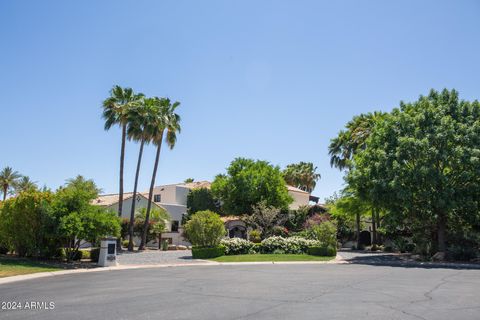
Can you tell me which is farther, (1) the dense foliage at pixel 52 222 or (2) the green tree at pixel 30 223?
(2) the green tree at pixel 30 223

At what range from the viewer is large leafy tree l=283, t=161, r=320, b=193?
2933 inches

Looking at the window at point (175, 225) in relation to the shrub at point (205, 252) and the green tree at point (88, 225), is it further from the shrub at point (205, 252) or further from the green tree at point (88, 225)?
the green tree at point (88, 225)

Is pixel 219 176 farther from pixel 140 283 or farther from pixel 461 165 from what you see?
pixel 140 283

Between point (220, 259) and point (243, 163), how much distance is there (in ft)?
73.0

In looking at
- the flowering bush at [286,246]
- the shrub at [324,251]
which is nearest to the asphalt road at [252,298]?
the shrub at [324,251]

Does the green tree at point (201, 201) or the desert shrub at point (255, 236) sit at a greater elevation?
the green tree at point (201, 201)

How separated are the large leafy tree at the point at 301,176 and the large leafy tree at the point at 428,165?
42787 mm

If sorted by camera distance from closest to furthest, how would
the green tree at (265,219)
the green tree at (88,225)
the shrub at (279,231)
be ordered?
the green tree at (88,225) < the green tree at (265,219) < the shrub at (279,231)

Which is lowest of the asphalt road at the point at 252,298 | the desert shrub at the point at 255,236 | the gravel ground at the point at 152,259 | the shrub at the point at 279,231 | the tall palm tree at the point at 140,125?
the gravel ground at the point at 152,259

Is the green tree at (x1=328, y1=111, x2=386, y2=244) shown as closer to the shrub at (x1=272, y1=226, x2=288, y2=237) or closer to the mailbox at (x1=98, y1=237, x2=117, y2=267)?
the shrub at (x1=272, y1=226, x2=288, y2=237)

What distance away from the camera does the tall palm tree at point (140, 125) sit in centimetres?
4025

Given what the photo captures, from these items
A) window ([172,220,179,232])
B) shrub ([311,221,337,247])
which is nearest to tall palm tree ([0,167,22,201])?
window ([172,220,179,232])

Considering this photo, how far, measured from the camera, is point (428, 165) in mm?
27703

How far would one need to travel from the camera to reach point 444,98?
3058 centimetres
